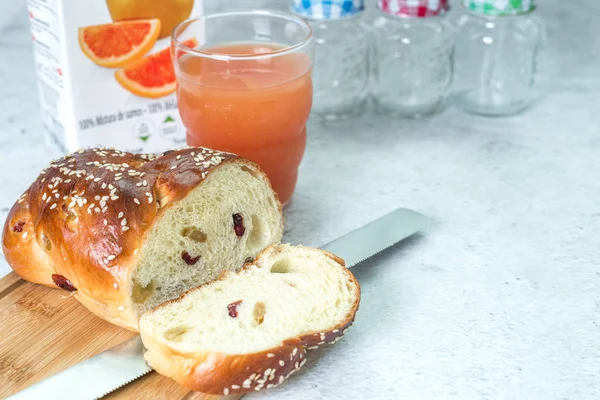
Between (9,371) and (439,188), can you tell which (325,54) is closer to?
(439,188)

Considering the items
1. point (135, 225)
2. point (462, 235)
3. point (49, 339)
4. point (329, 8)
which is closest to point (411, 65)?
point (329, 8)

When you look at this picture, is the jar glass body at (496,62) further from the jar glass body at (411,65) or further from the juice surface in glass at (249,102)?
the juice surface in glass at (249,102)

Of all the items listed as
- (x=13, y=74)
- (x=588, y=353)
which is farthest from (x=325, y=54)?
(x=588, y=353)

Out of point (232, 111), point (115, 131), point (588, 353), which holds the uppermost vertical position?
point (232, 111)

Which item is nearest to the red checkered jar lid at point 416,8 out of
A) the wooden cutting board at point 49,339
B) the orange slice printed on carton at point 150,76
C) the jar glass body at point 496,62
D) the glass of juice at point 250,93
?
the jar glass body at point 496,62

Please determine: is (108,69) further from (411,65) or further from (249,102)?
(411,65)

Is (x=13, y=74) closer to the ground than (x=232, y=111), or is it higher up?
closer to the ground
